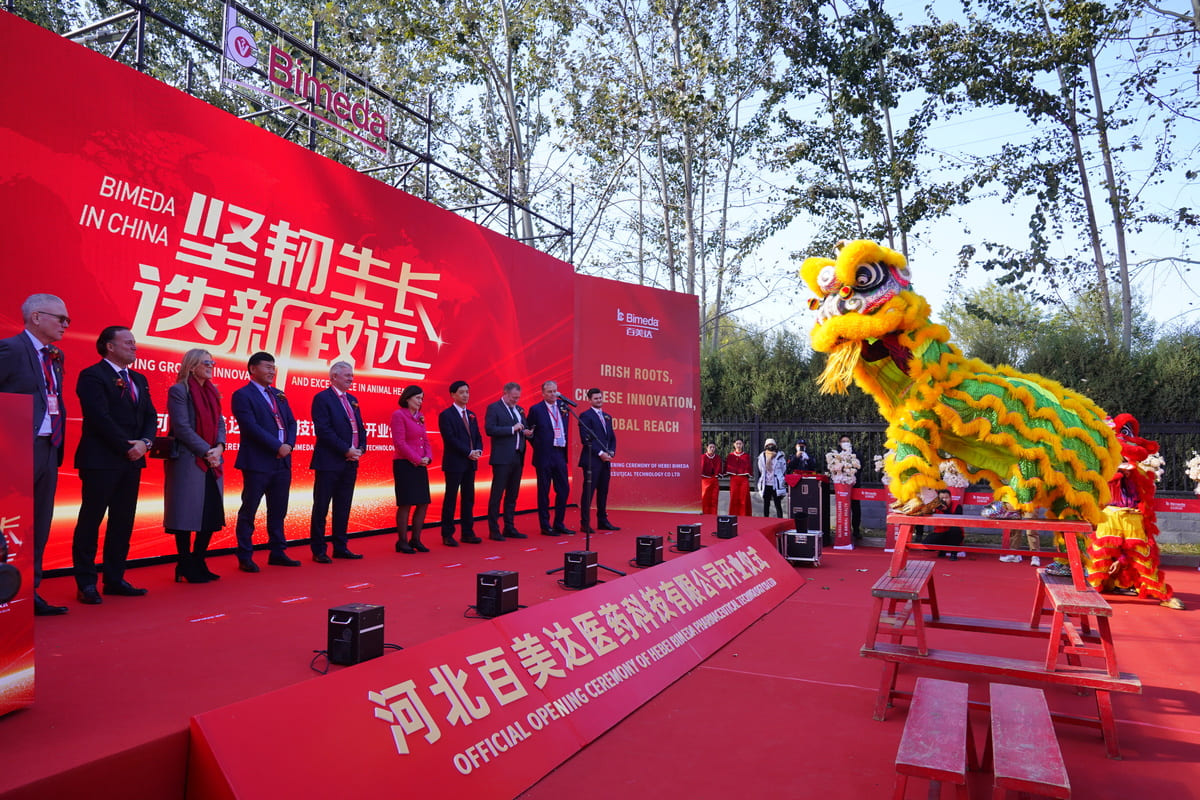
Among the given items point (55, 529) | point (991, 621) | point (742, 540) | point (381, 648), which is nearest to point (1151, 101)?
point (742, 540)

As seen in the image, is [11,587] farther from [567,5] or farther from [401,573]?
[567,5]

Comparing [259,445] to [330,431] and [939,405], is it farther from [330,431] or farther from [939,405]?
[939,405]

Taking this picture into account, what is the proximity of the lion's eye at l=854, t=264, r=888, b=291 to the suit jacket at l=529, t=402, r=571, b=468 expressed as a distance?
3599 mm

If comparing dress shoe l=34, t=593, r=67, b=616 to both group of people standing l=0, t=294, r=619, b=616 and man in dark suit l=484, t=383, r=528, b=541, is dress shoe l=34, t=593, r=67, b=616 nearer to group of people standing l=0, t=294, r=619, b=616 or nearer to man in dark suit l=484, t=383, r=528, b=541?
group of people standing l=0, t=294, r=619, b=616

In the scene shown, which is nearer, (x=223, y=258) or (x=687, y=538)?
(x=223, y=258)

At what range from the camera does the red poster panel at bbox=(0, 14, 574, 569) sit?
4.51m

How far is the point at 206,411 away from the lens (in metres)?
4.44

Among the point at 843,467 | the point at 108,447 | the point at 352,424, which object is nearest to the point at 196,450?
the point at 108,447

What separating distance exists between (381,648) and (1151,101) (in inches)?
552

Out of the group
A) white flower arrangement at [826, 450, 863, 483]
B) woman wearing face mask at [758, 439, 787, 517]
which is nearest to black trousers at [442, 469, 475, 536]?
white flower arrangement at [826, 450, 863, 483]

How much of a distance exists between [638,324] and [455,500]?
4360mm

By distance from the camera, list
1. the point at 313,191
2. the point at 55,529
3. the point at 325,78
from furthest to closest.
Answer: the point at 325,78 < the point at 313,191 < the point at 55,529

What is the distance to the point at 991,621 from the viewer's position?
3975 millimetres

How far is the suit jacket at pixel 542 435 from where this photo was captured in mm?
7395
